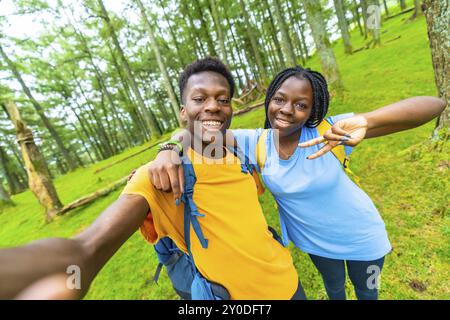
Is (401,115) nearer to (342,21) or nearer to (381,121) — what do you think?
(381,121)

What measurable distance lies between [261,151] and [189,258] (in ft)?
3.25

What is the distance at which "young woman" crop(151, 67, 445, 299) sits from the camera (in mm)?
1584

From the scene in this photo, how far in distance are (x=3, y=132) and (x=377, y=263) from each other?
96.3ft

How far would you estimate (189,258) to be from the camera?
1588 millimetres

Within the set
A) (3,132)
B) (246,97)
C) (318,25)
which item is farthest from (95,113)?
(318,25)

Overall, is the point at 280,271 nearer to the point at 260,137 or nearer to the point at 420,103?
the point at 260,137

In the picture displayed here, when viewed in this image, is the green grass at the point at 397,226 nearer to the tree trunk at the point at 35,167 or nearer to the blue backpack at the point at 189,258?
the tree trunk at the point at 35,167

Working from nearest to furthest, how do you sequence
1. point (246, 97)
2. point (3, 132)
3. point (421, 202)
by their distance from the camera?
1. point (421, 202)
2. point (246, 97)
3. point (3, 132)

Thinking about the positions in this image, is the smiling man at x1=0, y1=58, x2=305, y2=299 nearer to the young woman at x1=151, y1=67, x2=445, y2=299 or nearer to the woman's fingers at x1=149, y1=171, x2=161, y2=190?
the woman's fingers at x1=149, y1=171, x2=161, y2=190

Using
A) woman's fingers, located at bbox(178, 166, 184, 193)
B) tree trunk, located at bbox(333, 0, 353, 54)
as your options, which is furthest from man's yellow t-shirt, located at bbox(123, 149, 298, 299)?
tree trunk, located at bbox(333, 0, 353, 54)

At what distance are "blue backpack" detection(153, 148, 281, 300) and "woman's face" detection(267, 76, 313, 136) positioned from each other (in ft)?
1.39

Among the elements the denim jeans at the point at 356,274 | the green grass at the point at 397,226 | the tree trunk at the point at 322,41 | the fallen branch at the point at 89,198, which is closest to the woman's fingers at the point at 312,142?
the denim jeans at the point at 356,274
